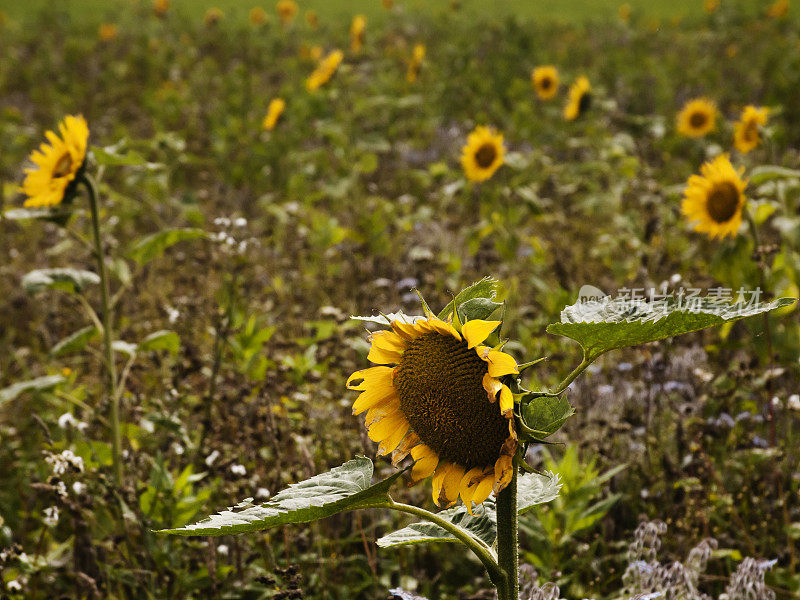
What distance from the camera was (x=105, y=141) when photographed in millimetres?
6730

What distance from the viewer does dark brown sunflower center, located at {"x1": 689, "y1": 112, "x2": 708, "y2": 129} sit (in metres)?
5.44

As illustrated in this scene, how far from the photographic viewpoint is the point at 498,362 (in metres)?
1.00

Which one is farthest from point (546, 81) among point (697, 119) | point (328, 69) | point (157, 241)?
point (157, 241)

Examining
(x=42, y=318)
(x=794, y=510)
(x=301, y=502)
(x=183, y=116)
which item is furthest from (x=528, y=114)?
(x=301, y=502)

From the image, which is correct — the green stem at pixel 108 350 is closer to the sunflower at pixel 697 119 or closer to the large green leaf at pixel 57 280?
the large green leaf at pixel 57 280

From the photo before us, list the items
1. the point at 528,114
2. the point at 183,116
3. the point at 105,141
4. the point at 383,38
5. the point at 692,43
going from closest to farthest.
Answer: the point at 105,141, the point at 528,114, the point at 183,116, the point at 692,43, the point at 383,38

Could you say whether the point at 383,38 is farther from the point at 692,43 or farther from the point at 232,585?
the point at 232,585

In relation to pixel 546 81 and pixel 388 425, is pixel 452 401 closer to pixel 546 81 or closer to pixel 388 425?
pixel 388 425

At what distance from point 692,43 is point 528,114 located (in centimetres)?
494

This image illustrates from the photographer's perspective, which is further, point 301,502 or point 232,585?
point 232,585

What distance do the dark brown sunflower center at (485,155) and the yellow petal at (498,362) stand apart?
371cm

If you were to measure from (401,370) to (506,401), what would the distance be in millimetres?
209

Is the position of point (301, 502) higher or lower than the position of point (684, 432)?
higher

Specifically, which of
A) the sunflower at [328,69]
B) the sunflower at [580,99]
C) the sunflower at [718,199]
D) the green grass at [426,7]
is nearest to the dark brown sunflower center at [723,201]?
the sunflower at [718,199]
